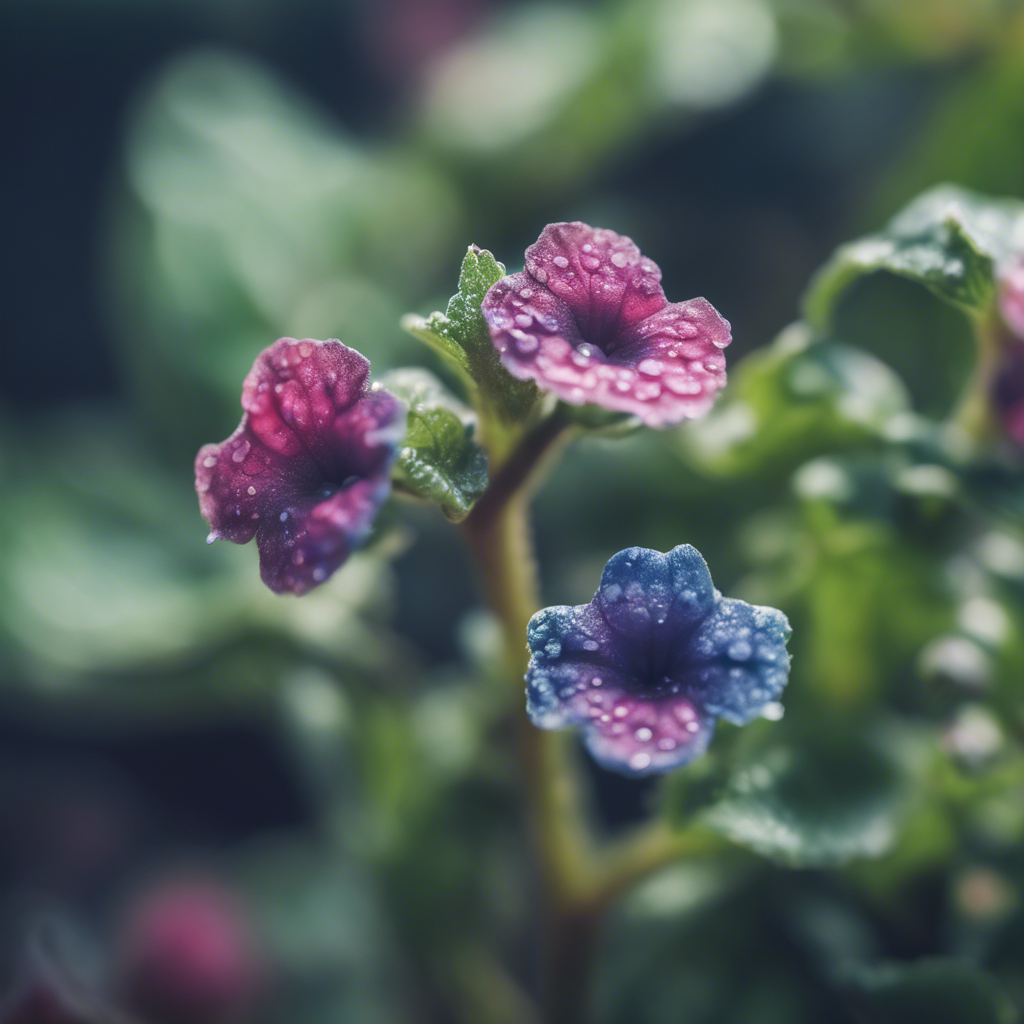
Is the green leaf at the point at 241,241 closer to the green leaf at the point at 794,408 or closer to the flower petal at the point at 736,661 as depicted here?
the green leaf at the point at 794,408

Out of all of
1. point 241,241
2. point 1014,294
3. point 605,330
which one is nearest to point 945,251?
point 1014,294

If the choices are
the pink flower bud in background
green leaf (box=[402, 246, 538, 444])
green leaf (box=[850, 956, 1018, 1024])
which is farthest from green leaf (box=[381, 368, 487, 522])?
the pink flower bud in background

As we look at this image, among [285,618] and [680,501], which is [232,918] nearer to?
[285,618]

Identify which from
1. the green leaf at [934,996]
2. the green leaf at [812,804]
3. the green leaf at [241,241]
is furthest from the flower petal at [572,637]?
the green leaf at [241,241]

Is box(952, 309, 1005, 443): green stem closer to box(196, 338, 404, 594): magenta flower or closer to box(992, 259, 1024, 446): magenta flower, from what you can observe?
box(992, 259, 1024, 446): magenta flower

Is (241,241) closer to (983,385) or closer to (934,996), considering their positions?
(983,385)

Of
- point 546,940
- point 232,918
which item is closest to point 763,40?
point 546,940
